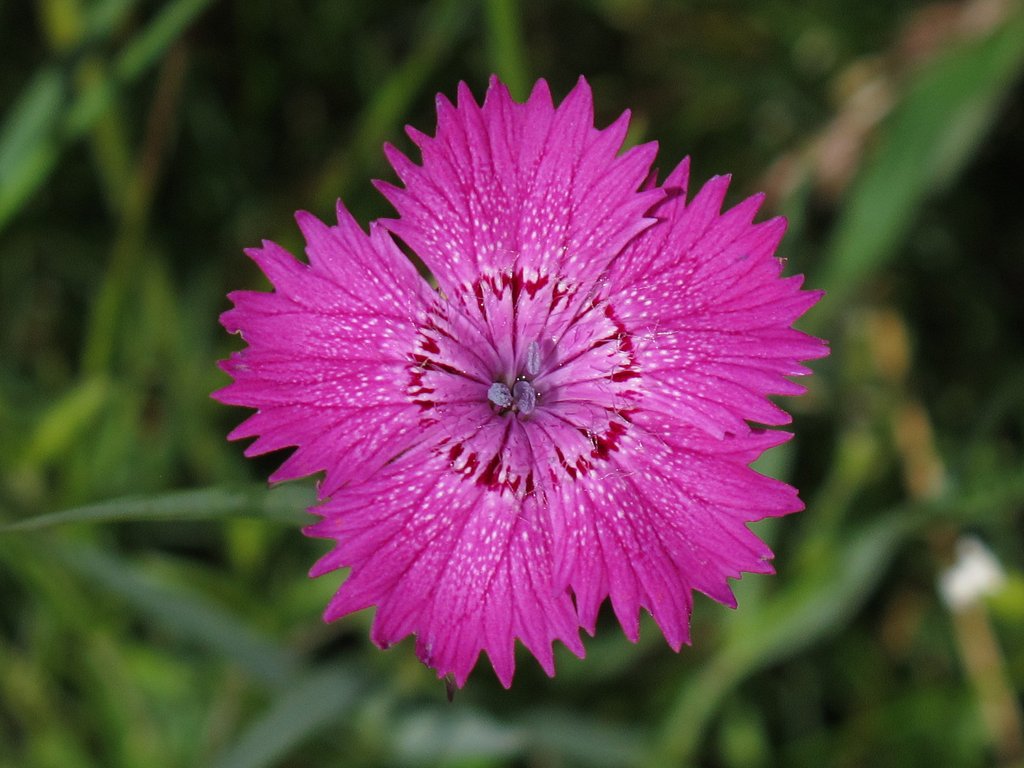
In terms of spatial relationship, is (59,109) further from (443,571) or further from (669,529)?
(669,529)

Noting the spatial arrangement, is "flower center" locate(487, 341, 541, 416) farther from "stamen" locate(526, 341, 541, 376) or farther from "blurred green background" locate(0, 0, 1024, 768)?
"blurred green background" locate(0, 0, 1024, 768)

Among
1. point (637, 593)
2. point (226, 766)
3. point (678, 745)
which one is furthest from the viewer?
point (678, 745)

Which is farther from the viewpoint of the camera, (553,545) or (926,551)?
(926,551)

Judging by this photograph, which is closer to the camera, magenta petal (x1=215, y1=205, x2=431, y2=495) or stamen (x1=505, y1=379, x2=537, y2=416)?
magenta petal (x1=215, y1=205, x2=431, y2=495)

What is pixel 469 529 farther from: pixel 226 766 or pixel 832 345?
pixel 832 345

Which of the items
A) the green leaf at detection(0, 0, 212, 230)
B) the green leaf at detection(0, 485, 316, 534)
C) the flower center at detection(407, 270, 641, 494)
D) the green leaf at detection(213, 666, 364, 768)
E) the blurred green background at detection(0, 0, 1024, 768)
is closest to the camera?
the green leaf at detection(0, 485, 316, 534)

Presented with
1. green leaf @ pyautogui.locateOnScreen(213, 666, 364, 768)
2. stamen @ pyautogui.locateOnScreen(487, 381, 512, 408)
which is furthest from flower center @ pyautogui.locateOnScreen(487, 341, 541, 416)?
green leaf @ pyautogui.locateOnScreen(213, 666, 364, 768)

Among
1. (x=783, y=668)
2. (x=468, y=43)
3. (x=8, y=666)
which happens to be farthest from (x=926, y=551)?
(x=8, y=666)
